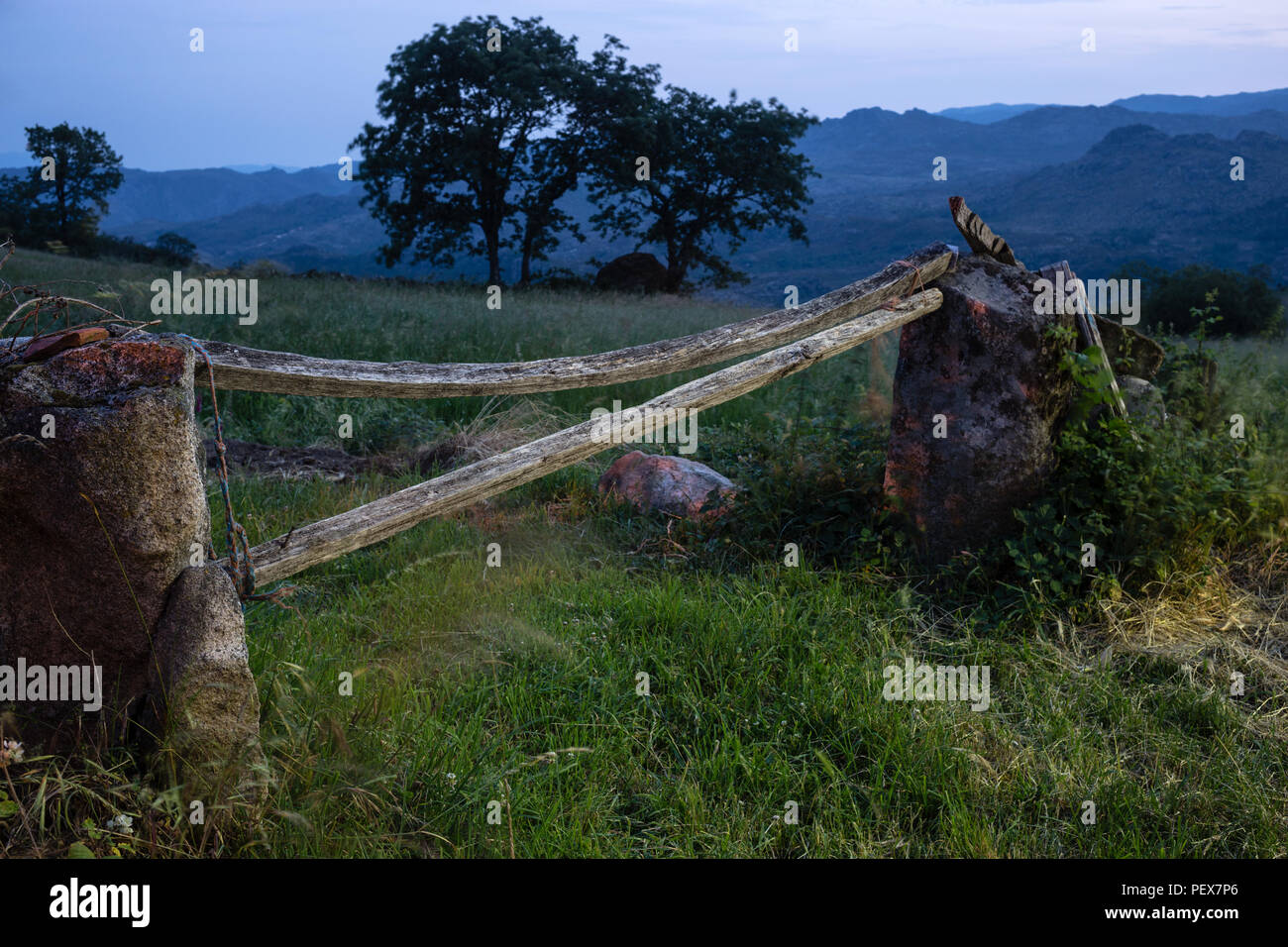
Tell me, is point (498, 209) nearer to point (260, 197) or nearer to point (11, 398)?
point (11, 398)

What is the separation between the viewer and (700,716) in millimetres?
3213

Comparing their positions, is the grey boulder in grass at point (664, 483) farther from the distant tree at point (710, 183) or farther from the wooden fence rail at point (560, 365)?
the distant tree at point (710, 183)

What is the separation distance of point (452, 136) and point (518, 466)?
89.0 ft

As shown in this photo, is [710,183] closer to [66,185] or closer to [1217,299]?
[1217,299]

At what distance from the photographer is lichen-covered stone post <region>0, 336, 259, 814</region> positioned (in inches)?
92.7

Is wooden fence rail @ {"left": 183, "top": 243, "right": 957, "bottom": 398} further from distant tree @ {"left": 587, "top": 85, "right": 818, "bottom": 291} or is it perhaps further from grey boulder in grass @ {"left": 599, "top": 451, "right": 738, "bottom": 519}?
distant tree @ {"left": 587, "top": 85, "right": 818, "bottom": 291}

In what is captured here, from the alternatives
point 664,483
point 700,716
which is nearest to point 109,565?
point 700,716

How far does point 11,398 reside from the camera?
2365 mm

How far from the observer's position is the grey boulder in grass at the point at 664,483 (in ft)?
17.4

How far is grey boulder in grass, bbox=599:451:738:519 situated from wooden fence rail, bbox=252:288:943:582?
123 cm

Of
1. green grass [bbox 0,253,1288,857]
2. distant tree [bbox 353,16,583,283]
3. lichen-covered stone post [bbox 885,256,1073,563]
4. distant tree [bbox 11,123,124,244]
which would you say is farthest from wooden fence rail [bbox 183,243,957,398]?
distant tree [bbox 11,123,124,244]

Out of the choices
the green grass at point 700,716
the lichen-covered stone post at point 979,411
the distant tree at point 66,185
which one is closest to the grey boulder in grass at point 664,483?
the green grass at point 700,716

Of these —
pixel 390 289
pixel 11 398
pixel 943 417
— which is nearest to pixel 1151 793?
pixel 943 417

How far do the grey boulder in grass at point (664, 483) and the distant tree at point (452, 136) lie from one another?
23.3m
